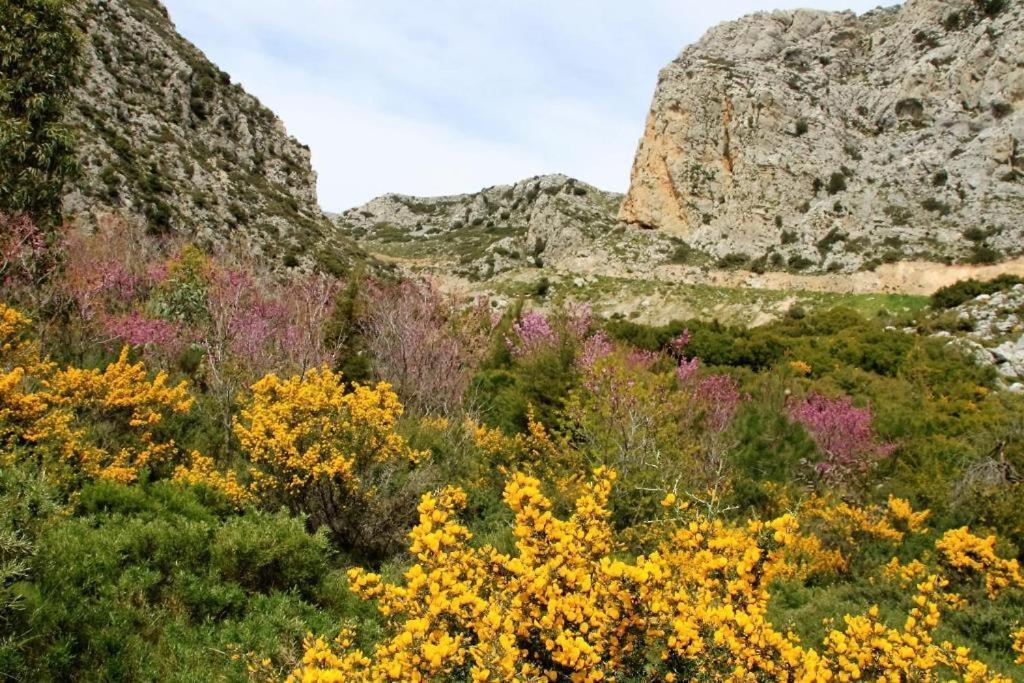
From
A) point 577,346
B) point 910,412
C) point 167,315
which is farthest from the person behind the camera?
point 167,315

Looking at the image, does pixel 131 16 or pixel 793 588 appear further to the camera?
pixel 131 16

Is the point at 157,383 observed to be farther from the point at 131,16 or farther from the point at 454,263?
the point at 454,263

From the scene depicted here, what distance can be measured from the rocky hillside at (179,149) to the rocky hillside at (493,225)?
23526mm

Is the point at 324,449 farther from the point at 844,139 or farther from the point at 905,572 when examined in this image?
the point at 844,139

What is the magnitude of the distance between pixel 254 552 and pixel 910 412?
14.1m

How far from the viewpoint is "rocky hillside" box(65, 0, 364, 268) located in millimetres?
27562

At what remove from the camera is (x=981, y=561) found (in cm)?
741

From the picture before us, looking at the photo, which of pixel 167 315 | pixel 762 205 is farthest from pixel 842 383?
pixel 762 205

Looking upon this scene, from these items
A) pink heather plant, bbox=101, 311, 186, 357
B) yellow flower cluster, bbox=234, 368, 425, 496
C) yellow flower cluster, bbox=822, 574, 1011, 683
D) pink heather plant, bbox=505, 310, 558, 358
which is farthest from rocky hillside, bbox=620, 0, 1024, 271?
yellow flower cluster, bbox=822, 574, 1011, 683

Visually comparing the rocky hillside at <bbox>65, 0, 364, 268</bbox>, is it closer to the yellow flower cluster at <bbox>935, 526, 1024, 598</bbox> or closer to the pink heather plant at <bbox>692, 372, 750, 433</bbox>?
the pink heather plant at <bbox>692, 372, 750, 433</bbox>

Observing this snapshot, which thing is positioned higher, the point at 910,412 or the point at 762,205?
the point at 762,205

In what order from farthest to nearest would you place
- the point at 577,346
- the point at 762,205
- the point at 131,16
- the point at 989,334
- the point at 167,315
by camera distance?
the point at 762,205 → the point at 131,16 → the point at 989,334 → the point at 167,315 → the point at 577,346

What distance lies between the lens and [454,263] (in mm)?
70500

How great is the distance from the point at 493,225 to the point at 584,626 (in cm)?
8780
